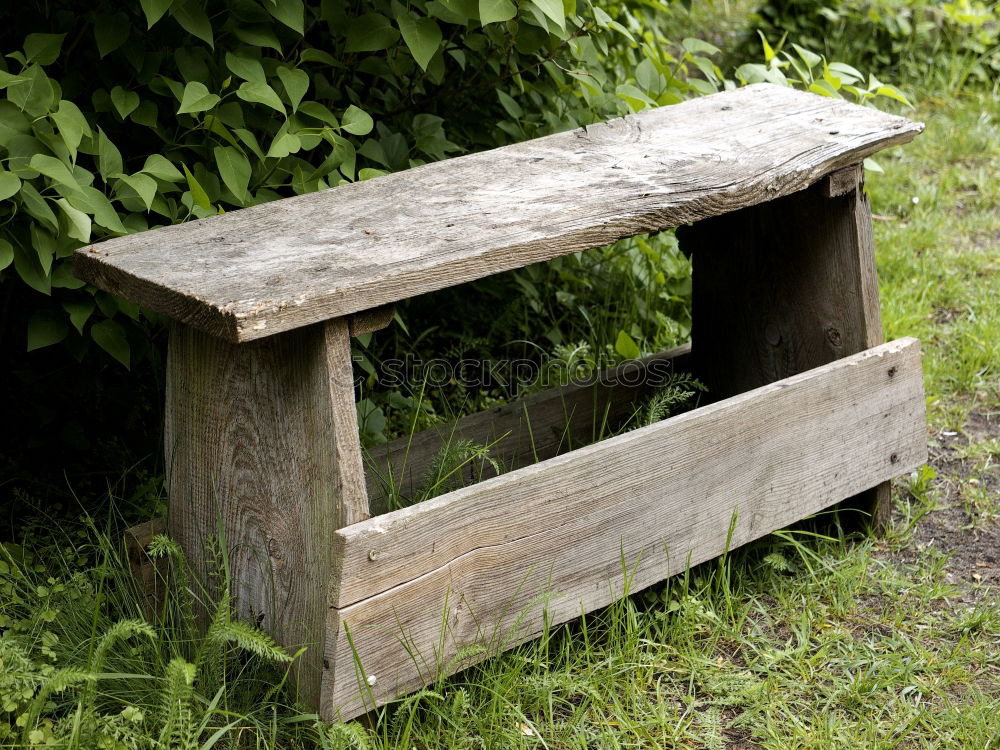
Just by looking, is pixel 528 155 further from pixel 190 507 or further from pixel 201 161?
pixel 190 507

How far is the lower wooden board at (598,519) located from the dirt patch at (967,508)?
23 centimetres

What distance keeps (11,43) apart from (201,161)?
21.8 inches

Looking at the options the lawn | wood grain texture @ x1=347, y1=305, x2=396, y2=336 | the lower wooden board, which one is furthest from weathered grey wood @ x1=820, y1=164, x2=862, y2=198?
wood grain texture @ x1=347, y1=305, x2=396, y2=336

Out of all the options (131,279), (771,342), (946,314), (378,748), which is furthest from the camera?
(946,314)

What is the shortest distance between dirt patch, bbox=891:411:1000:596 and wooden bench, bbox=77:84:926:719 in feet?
0.74

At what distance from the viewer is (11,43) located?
2689mm

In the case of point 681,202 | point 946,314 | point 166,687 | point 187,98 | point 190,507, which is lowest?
point 946,314

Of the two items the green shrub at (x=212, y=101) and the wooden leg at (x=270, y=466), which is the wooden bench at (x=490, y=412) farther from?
the green shrub at (x=212, y=101)

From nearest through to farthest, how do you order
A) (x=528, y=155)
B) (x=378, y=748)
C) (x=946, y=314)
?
(x=378, y=748)
(x=528, y=155)
(x=946, y=314)

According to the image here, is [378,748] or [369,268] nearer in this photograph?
[369,268]

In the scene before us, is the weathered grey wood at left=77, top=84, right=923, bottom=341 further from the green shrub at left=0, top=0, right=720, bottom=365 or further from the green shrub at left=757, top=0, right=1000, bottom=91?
the green shrub at left=757, top=0, right=1000, bottom=91

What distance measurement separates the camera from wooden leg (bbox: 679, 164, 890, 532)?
2.80 meters

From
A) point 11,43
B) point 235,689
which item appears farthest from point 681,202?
point 11,43

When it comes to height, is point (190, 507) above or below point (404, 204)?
below
